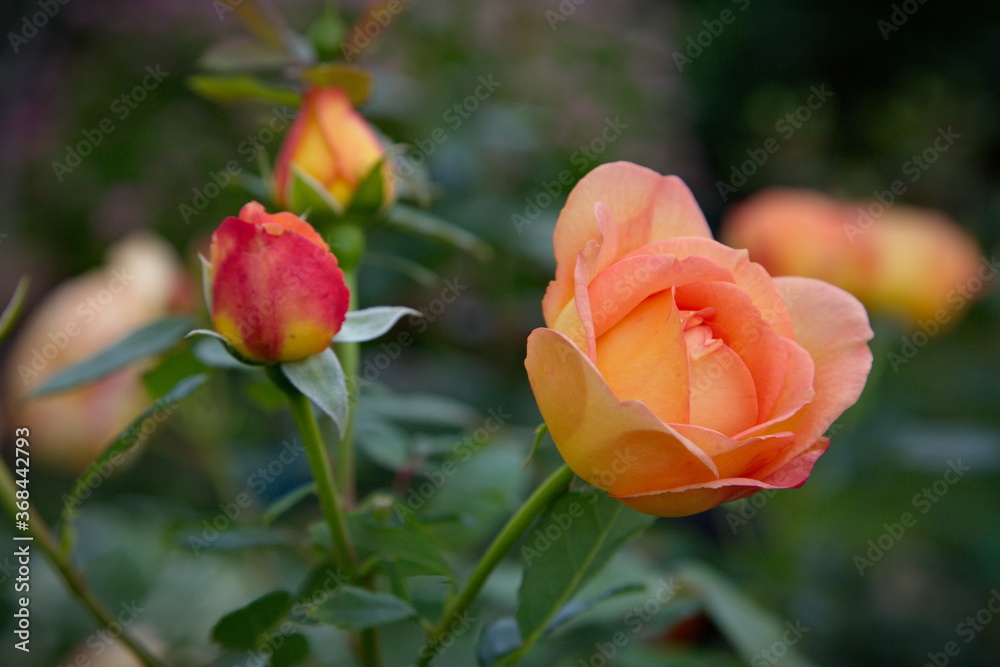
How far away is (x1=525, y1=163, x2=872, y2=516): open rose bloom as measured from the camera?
0.34m

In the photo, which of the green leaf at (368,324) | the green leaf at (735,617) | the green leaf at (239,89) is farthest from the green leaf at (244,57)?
the green leaf at (735,617)

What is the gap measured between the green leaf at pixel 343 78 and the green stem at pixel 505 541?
320 millimetres

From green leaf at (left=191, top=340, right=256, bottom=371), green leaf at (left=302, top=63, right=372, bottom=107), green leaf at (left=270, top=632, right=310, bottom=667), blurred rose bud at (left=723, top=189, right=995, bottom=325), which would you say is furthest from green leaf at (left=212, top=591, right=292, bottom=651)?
blurred rose bud at (left=723, top=189, right=995, bottom=325)

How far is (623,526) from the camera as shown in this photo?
0.43 metres

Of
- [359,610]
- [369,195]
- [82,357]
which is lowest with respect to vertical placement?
[82,357]

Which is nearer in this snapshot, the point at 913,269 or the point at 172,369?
the point at 172,369

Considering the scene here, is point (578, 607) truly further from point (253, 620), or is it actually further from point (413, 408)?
point (413, 408)

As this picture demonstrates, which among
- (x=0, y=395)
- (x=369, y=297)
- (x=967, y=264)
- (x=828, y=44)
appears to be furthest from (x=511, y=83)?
(x=828, y=44)

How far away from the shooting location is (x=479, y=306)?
54.2 inches

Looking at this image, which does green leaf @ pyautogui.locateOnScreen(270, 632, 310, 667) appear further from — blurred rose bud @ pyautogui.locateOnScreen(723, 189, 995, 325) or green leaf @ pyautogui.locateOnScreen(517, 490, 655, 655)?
blurred rose bud @ pyautogui.locateOnScreen(723, 189, 995, 325)

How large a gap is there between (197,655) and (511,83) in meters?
1.20

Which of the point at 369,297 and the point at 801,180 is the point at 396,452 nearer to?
the point at 369,297

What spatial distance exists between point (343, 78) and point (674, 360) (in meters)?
0.34

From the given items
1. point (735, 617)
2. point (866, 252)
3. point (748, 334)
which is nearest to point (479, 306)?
point (866, 252)
